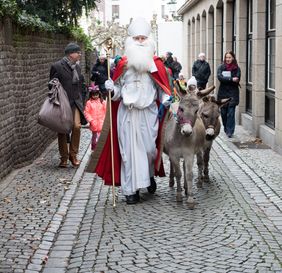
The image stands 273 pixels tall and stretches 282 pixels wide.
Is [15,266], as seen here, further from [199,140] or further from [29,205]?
[199,140]

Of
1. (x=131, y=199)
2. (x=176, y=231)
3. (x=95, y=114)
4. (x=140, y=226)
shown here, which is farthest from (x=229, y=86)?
(x=176, y=231)

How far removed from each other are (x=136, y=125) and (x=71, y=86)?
3.05 metres

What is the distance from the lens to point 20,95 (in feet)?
41.3

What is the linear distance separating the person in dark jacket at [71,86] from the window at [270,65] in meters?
4.79

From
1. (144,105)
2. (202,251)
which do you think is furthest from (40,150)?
(202,251)

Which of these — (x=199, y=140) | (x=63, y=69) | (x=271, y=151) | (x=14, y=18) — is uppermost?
(x=14, y=18)

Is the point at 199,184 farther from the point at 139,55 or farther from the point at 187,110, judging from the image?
the point at 139,55

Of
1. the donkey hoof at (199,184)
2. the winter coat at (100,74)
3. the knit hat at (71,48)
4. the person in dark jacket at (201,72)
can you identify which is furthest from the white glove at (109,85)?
the person in dark jacket at (201,72)

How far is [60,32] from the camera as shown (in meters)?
20.2

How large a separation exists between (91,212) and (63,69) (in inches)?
148

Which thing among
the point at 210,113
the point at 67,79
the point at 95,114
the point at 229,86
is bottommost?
the point at 95,114

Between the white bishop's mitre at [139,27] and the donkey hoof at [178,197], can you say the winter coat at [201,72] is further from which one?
the donkey hoof at [178,197]

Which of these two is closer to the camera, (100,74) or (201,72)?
(100,74)

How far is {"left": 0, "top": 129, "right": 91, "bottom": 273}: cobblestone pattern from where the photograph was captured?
6906 millimetres
